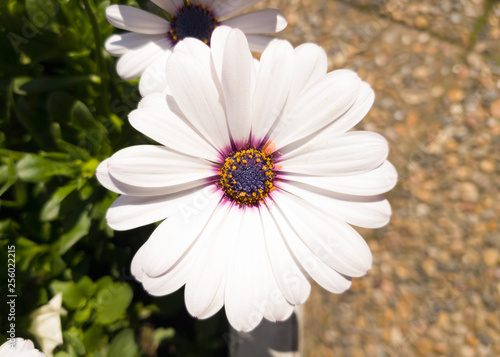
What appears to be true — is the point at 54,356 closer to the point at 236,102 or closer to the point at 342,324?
the point at 236,102

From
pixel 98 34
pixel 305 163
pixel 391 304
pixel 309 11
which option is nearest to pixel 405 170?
pixel 391 304

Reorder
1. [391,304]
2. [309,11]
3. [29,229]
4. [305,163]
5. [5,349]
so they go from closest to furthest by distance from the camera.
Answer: [5,349] < [305,163] < [29,229] < [391,304] < [309,11]

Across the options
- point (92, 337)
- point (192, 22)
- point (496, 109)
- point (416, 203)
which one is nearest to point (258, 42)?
point (192, 22)

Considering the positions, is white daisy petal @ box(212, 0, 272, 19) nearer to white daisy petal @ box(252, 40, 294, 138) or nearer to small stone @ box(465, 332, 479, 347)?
white daisy petal @ box(252, 40, 294, 138)

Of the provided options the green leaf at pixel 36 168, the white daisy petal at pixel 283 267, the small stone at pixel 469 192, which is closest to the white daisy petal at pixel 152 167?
the white daisy petal at pixel 283 267

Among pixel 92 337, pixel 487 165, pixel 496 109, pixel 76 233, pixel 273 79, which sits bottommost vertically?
pixel 487 165

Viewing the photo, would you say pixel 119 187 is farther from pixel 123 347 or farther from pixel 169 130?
pixel 123 347
